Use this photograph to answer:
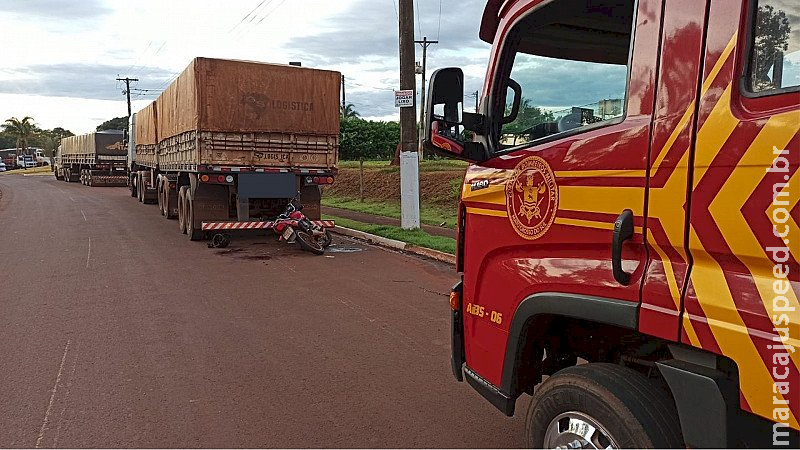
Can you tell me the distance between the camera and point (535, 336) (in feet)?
9.39

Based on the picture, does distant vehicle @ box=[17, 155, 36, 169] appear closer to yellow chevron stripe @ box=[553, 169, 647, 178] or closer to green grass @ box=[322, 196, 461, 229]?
green grass @ box=[322, 196, 461, 229]

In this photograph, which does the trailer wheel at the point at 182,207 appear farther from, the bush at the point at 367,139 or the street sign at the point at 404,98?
the bush at the point at 367,139

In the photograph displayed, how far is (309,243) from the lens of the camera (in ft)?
34.7

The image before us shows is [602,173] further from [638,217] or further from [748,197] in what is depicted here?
[748,197]

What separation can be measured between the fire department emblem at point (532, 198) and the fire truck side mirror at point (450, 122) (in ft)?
1.10

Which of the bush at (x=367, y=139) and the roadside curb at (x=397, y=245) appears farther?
the bush at (x=367, y=139)

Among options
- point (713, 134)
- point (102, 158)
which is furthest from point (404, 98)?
point (102, 158)

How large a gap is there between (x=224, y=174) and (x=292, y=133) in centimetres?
143

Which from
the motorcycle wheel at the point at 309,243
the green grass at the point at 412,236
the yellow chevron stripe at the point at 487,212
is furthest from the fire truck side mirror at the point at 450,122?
the motorcycle wheel at the point at 309,243

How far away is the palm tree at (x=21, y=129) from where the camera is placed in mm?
84125

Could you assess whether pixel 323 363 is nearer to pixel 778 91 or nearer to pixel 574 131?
pixel 574 131

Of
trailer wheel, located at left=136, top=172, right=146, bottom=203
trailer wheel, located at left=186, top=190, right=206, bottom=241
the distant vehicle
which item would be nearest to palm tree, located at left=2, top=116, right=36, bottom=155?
the distant vehicle

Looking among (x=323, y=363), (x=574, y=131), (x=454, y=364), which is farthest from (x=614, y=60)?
(x=323, y=363)

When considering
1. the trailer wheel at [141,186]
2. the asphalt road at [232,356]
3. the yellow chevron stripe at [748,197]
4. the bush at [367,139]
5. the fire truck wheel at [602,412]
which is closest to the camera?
the yellow chevron stripe at [748,197]
